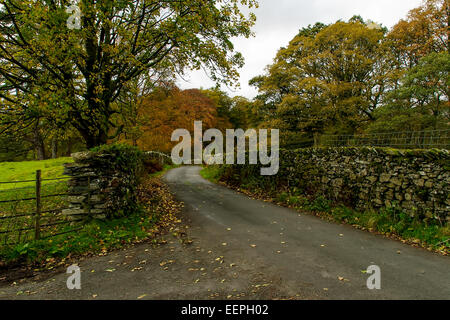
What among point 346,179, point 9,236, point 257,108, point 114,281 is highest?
point 257,108

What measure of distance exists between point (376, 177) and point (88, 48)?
11451 millimetres

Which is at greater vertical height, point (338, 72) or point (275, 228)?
point (338, 72)

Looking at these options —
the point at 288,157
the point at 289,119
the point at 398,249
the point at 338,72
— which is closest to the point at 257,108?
the point at 289,119

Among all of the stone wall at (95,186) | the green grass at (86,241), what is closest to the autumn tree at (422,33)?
the stone wall at (95,186)

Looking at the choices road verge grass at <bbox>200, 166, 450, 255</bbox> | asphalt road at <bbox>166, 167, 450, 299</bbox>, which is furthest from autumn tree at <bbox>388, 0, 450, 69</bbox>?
asphalt road at <bbox>166, 167, 450, 299</bbox>

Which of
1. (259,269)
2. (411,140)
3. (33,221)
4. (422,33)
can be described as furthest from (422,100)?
(33,221)

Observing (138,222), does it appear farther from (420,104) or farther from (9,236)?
(420,104)

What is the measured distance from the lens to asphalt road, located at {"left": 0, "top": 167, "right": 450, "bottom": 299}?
367cm

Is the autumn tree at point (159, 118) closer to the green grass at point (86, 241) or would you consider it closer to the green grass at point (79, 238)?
the green grass at point (79, 238)

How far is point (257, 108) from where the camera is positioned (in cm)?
1986

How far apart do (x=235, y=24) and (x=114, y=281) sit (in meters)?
10.3

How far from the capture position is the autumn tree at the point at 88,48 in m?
6.80

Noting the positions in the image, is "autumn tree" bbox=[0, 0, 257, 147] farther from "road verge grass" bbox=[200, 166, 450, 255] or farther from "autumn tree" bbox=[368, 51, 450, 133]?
"autumn tree" bbox=[368, 51, 450, 133]

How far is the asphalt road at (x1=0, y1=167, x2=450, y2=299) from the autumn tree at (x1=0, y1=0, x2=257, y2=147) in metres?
5.11
